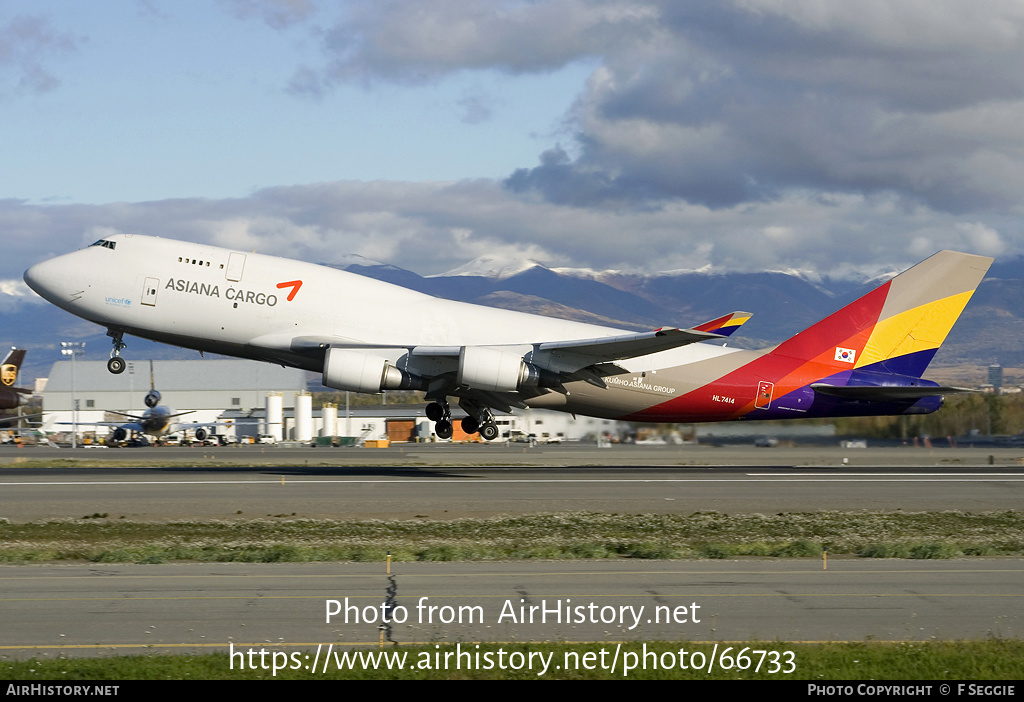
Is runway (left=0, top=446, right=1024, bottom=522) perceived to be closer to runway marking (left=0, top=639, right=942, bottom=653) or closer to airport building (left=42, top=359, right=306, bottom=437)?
runway marking (left=0, top=639, right=942, bottom=653)

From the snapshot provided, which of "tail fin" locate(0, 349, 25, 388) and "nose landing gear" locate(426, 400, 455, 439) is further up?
"tail fin" locate(0, 349, 25, 388)

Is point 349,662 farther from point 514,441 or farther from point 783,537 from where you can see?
point 514,441

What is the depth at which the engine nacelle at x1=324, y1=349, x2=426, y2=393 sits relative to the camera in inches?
1221

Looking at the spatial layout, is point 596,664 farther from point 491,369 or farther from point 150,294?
point 150,294

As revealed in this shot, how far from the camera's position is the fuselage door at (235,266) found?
31188mm

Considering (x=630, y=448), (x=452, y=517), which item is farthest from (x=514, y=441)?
(x=452, y=517)

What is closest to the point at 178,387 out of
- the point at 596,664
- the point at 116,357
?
the point at 116,357

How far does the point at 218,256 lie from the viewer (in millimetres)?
31469

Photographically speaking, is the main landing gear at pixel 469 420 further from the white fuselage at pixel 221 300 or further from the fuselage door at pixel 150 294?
the fuselage door at pixel 150 294

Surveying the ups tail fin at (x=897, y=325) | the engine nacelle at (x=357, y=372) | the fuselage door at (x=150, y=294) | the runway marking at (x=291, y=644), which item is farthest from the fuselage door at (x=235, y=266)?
the runway marking at (x=291, y=644)

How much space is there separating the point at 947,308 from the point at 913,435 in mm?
5898

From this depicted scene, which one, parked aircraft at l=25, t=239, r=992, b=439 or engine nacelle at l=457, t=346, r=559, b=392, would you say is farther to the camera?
engine nacelle at l=457, t=346, r=559, b=392

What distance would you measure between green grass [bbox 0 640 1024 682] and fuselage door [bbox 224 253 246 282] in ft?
72.7

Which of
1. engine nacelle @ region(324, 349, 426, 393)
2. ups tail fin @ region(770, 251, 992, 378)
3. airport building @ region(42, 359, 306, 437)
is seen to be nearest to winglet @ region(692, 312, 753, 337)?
Answer: ups tail fin @ region(770, 251, 992, 378)
